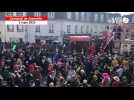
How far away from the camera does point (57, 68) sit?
12.1 metres

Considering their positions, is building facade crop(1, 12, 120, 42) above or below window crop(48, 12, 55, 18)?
below

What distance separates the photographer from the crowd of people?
12.1 metres

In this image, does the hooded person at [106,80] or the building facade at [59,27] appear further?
the hooded person at [106,80]

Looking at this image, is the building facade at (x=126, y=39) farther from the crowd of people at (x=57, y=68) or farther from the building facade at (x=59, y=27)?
the building facade at (x=59, y=27)

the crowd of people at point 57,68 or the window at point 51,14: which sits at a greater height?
the window at point 51,14

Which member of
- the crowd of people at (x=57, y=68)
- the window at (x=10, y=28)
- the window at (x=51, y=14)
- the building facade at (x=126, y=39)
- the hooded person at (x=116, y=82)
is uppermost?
the window at (x=51, y=14)

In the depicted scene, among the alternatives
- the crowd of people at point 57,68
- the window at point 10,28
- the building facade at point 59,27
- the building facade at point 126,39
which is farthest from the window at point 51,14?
the building facade at point 126,39

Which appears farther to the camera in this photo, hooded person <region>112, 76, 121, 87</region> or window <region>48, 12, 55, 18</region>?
hooded person <region>112, 76, 121, 87</region>

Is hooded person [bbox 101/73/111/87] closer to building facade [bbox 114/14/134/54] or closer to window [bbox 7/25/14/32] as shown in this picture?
building facade [bbox 114/14/134/54]

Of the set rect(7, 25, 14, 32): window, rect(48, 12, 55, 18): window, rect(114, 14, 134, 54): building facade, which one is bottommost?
rect(114, 14, 134, 54): building facade

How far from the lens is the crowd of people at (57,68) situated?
12.1m

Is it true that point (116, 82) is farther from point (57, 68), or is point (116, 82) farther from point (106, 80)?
point (57, 68)

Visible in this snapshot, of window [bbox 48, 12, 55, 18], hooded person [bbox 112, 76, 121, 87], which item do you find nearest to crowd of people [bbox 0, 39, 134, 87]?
hooded person [bbox 112, 76, 121, 87]
